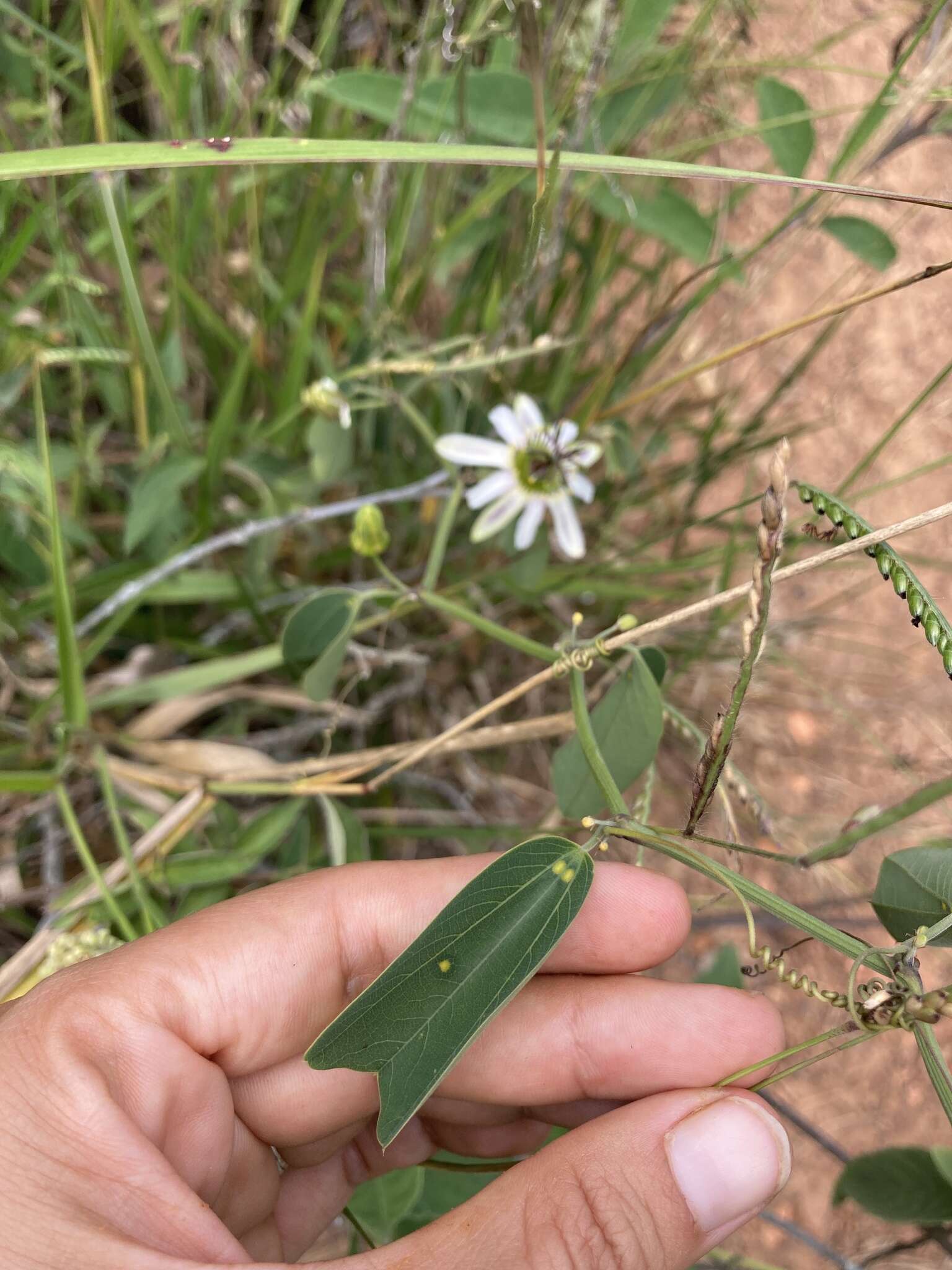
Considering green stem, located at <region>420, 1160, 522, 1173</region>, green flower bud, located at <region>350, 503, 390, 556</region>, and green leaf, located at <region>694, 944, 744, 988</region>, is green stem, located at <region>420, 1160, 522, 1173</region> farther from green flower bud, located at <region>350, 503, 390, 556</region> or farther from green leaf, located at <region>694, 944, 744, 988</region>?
green flower bud, located at <region>350, 503, 390, 556</region>

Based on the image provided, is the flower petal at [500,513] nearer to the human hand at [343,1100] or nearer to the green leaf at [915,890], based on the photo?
the human hand at [343,1100]

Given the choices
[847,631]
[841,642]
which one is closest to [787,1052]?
[841,642]

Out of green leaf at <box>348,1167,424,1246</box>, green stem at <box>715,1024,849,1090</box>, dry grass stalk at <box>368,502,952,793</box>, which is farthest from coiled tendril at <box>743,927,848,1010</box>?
green leaf at <box>348,1167,424,1246</box>

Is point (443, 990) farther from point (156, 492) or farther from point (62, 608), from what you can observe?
point (156, 492)

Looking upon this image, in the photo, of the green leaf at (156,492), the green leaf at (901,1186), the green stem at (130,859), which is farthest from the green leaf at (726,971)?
the green leaf at (156,492)

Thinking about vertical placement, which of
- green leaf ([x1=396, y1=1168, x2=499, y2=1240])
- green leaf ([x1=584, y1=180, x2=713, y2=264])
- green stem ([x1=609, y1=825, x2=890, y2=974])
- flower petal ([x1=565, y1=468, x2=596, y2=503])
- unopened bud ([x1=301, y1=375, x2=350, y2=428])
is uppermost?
green leaf ([x1=584, y1=180, x2=713, y2=264])

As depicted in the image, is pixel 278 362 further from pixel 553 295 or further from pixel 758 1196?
pixel 758 1196
